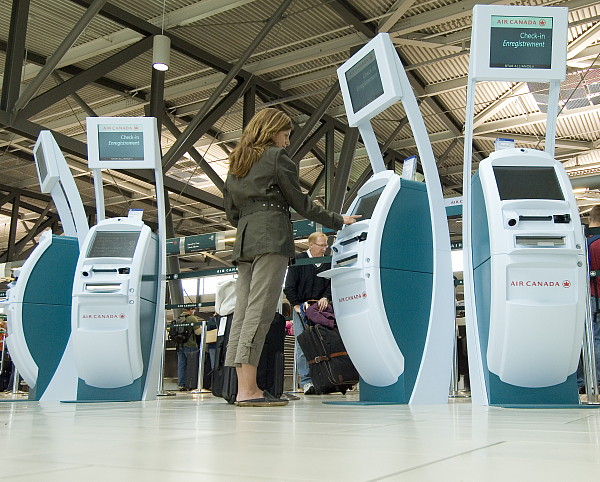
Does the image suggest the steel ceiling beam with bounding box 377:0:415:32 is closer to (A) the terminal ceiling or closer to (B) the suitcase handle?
(A) the terminal ceiling

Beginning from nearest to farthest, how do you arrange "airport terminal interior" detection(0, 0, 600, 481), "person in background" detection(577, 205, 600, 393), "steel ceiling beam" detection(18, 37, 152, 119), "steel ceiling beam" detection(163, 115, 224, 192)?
1. "airport terminal interior" detection(0, 0, 600, 481)
2. "person in background" detection(577, 205, 600, 393)
3. "steel ceiling beam" detection(18, 37, 152, 119)
4. "steel ceiling beam" detection(163, 115, 224, 192)

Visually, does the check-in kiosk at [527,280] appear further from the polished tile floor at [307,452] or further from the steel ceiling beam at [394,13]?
the steel ceiling beam at [394,13]

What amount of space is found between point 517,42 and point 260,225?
171 centimetres

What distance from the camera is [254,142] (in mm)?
3689

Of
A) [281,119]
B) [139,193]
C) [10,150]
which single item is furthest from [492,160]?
[139,193]

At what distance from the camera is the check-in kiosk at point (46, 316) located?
5254 millimetres

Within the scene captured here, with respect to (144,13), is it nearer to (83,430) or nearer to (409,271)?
(409,271)

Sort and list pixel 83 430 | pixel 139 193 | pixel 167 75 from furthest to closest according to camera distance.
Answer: pixel 139 193 < pixel 167 75 < pixel 83 430

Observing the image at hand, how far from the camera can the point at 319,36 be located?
9.92 metres

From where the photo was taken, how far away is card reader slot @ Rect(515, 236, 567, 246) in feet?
10.1

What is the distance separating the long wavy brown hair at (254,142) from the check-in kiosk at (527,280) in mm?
1159

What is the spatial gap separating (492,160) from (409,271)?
2.59ft

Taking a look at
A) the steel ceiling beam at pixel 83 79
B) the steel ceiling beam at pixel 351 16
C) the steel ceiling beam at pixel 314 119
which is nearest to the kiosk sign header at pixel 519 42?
the steel ceiling beam at pixel 351 16

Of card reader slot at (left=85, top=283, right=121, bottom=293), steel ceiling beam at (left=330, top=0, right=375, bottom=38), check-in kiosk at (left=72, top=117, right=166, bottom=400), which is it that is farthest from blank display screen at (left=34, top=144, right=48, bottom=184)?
steel ceiling beam at (left=330, top=0, right=375, bottom=38)
